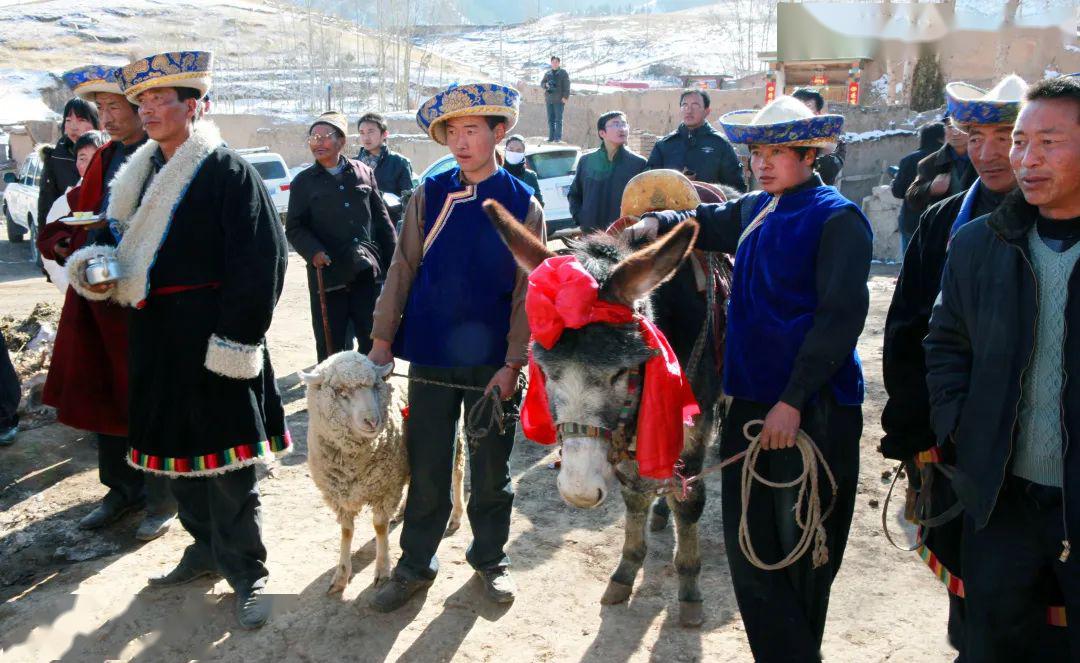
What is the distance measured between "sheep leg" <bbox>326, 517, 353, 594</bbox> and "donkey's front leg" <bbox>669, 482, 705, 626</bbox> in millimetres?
1680

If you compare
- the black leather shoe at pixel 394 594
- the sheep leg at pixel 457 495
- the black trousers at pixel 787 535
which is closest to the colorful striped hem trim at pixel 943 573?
the black trousers at pixel 787 535

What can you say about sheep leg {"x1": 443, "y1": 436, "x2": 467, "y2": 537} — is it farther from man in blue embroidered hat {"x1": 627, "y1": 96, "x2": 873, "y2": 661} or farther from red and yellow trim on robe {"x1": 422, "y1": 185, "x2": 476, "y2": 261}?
man in blue embroidered hat {"x1": 627, "y1": 96, "x2": 873, "y2": 661}

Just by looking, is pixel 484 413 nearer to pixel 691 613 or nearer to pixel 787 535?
pixel 691 613

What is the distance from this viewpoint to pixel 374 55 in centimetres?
5988

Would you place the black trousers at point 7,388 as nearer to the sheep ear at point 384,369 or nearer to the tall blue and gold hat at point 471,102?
the sheep ear at point 384,369

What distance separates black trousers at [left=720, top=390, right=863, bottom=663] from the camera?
3.15 metres

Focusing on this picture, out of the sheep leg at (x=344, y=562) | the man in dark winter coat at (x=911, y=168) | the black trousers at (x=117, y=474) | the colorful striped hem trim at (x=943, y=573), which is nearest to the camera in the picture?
the colorful striped hem trim at (x=943, y=573)

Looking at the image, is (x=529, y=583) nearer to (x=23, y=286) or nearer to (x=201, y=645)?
(x=201, y=645)

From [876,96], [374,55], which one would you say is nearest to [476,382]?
[876,96]

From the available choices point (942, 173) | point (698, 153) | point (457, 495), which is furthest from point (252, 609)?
point (698, 153)

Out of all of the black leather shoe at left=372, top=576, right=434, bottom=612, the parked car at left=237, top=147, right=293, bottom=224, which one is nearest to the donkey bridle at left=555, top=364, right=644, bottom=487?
the black leather shoe at left=372, top=576, right=434, bottom=612

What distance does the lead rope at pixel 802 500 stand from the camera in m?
3.06

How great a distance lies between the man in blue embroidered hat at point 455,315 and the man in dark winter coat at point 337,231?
2707 millimetres

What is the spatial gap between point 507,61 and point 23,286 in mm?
53387
